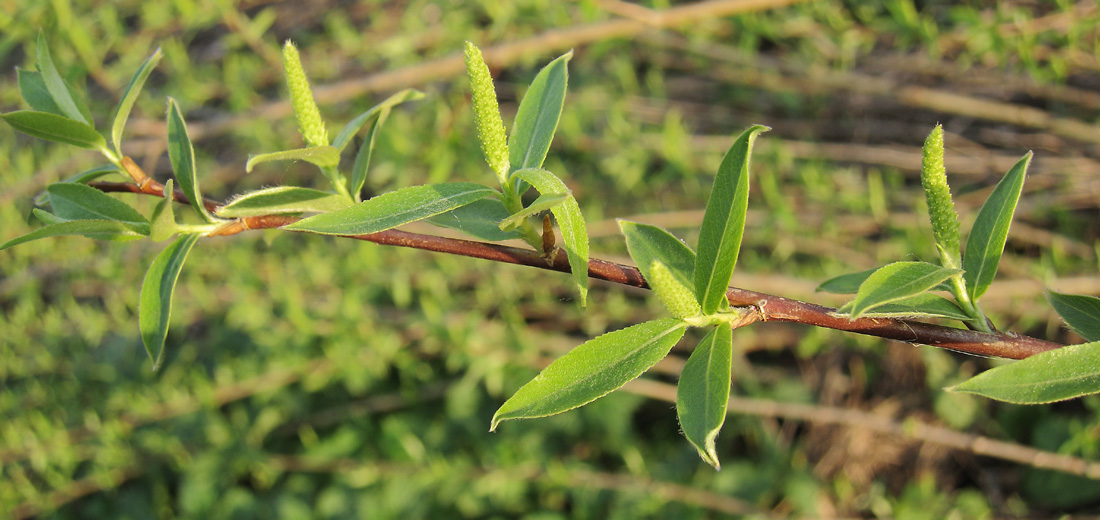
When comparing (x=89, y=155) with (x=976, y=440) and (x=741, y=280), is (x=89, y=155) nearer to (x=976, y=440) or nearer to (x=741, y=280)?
(x=741, y=280)

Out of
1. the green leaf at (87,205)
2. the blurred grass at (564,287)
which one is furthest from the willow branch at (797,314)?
the blurred grass at (564,287)

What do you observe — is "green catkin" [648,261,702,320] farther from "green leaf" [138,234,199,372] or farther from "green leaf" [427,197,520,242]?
"green leaf" [138,234,199,372]

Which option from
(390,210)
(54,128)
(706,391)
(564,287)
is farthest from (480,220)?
(564,287)

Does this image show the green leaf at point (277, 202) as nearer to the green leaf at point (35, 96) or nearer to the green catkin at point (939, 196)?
the green leaf at point (35, 96)

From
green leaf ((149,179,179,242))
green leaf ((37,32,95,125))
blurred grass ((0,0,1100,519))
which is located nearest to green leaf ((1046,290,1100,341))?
green leaf ((149,179,179,242))

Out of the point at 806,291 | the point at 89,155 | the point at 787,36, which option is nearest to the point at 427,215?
the point at 806,291
